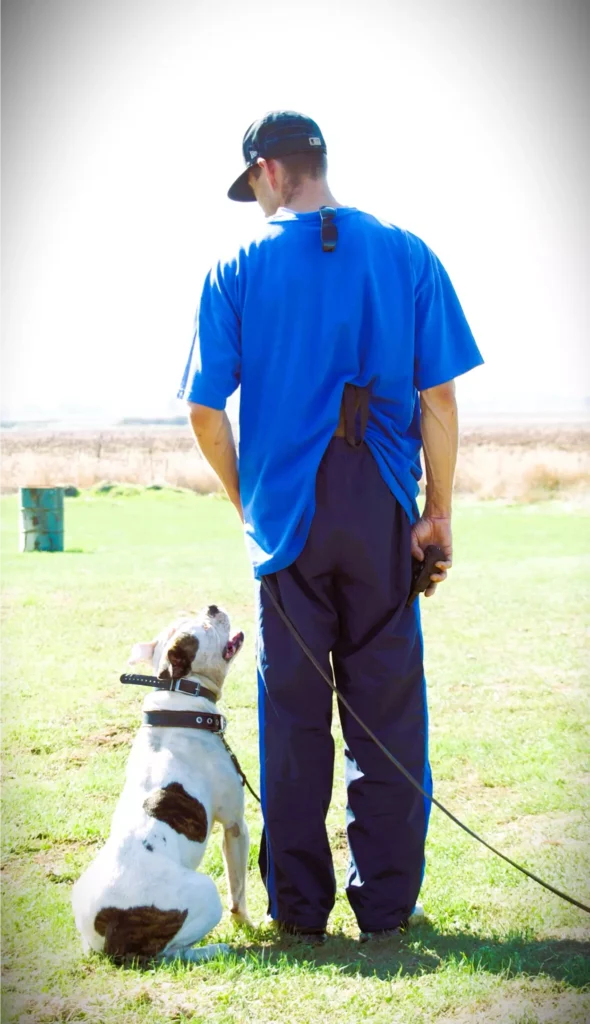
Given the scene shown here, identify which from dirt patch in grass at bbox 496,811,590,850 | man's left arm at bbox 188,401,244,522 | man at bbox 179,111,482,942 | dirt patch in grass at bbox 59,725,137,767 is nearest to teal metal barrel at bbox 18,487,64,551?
dirt patch in grass at bbox 59,725,137,767

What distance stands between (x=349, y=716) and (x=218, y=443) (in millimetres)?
1052

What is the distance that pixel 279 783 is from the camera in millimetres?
3410

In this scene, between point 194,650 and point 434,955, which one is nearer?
point 434,955

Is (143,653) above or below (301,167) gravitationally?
below

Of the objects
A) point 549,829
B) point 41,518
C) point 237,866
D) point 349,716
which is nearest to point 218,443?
point 349,716

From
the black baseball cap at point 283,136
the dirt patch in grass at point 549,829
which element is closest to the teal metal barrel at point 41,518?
the dirt patch in grass at point 549,829

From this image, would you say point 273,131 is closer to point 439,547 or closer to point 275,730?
point 439,547

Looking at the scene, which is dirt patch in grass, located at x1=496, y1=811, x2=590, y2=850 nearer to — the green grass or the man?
the green grass

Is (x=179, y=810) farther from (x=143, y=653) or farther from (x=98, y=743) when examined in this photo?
(x=98, y=743)

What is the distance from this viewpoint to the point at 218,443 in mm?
3430

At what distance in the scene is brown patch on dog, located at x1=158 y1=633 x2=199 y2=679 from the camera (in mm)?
3652

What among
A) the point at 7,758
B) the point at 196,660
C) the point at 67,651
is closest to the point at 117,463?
the point at 67,651

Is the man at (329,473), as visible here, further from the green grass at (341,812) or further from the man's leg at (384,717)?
the green grass at (341,812)

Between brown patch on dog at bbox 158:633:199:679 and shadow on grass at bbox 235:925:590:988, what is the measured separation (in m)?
0.98
